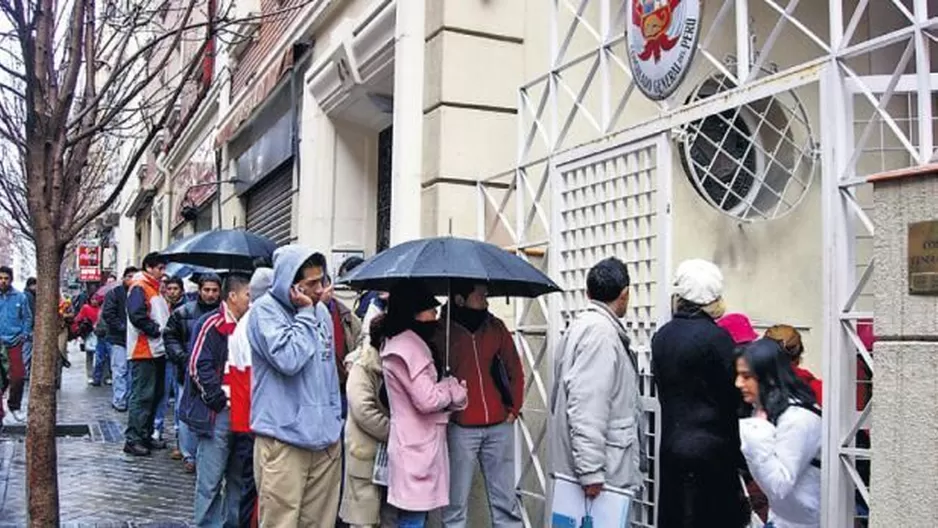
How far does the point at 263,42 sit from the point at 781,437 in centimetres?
1082

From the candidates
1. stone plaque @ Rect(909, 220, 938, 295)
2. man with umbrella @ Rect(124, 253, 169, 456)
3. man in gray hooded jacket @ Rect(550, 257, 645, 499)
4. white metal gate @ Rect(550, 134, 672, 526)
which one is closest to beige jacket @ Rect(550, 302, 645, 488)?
man in gray hooded jacket @ Rect(550, 257, 645, 499)

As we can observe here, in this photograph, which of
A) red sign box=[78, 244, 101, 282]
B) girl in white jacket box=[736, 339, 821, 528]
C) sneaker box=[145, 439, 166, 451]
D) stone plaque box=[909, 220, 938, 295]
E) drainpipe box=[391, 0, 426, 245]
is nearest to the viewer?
stone plaque box=[909, 220, 938, 295]

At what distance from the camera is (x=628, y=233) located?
555 centimetres

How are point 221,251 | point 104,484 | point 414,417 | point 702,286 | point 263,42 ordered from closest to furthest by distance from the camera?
point 702,286 < point 414,417 < point 221,251 < point 104,484 < point 263,42

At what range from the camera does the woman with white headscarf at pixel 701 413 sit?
4.39 m

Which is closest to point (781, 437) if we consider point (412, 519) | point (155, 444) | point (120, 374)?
point (412, 519)

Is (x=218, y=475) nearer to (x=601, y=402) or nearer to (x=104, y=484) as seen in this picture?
(x=104, y=484)

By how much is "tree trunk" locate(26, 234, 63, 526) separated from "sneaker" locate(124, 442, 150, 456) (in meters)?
4.65

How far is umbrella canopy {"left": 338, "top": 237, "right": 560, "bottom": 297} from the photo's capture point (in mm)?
5113

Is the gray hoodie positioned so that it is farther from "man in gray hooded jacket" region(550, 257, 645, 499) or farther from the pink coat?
"man in gray hooded jacket" region(550, 257, 645, 499)

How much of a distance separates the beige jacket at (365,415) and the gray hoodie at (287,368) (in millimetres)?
301

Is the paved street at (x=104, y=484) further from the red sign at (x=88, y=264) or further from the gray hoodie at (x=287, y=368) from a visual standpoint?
the red sign at (x=88, y=264)

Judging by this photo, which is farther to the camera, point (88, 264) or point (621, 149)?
point (88, 264)

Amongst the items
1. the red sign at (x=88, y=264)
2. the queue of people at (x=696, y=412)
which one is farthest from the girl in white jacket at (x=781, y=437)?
the red sign at (x=88, y=264)
